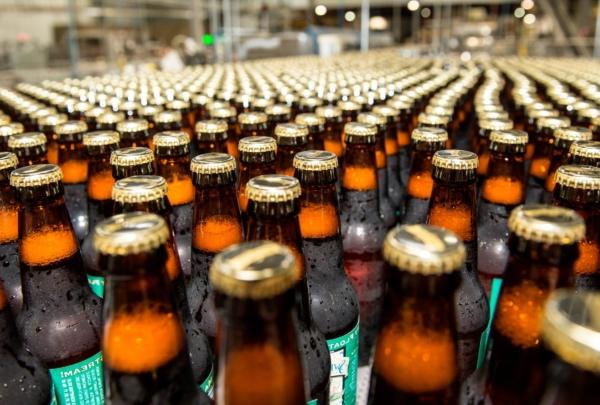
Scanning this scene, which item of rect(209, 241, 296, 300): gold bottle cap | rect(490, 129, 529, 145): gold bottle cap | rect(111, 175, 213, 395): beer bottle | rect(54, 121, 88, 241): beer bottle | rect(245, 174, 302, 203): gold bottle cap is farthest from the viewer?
rect(54, 121, 88, 241): beer bottle

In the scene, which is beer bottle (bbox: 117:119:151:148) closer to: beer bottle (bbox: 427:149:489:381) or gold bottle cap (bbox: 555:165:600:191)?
beer bottle (bbox: 427:149:489:381)

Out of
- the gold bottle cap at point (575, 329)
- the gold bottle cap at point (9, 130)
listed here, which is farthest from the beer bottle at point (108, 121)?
the gold bottle cap at point (575, 329)

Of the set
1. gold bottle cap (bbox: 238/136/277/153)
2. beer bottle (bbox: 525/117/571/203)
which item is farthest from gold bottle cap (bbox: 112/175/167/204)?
beer bottle (bbox: 525/117/571/203)

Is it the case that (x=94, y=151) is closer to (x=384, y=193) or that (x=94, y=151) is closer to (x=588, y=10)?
(x=384, y=193)

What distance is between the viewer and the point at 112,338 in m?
0.73

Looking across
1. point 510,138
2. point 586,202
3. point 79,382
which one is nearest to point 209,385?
point 79,382

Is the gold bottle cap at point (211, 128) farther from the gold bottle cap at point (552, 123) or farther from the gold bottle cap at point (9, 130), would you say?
the gold bottle cap at point (552, 123)

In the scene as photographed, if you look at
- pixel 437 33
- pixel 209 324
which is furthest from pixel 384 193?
pixel 437 33

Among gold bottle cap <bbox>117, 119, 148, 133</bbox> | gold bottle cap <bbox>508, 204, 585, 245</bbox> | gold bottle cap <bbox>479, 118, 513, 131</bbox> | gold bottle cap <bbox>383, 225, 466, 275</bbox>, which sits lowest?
gold bottle cap <bbox>383, 225, 466, 275</bbox>

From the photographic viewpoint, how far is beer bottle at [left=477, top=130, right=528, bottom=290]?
4.53 ft

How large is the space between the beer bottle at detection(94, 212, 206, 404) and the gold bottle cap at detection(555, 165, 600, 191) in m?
0.78

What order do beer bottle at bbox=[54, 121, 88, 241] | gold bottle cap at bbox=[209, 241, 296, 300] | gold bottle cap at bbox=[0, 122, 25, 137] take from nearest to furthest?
gold bottle cap at bbox=[209, 241, 296, 300], beer bottle at bbox=[54, 121, 88, 241], gold bottle cap at bbox=[0, 122, 25, 137]

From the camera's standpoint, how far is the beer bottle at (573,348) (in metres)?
0.47

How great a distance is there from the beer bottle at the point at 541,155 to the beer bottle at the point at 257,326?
1.36 meters
